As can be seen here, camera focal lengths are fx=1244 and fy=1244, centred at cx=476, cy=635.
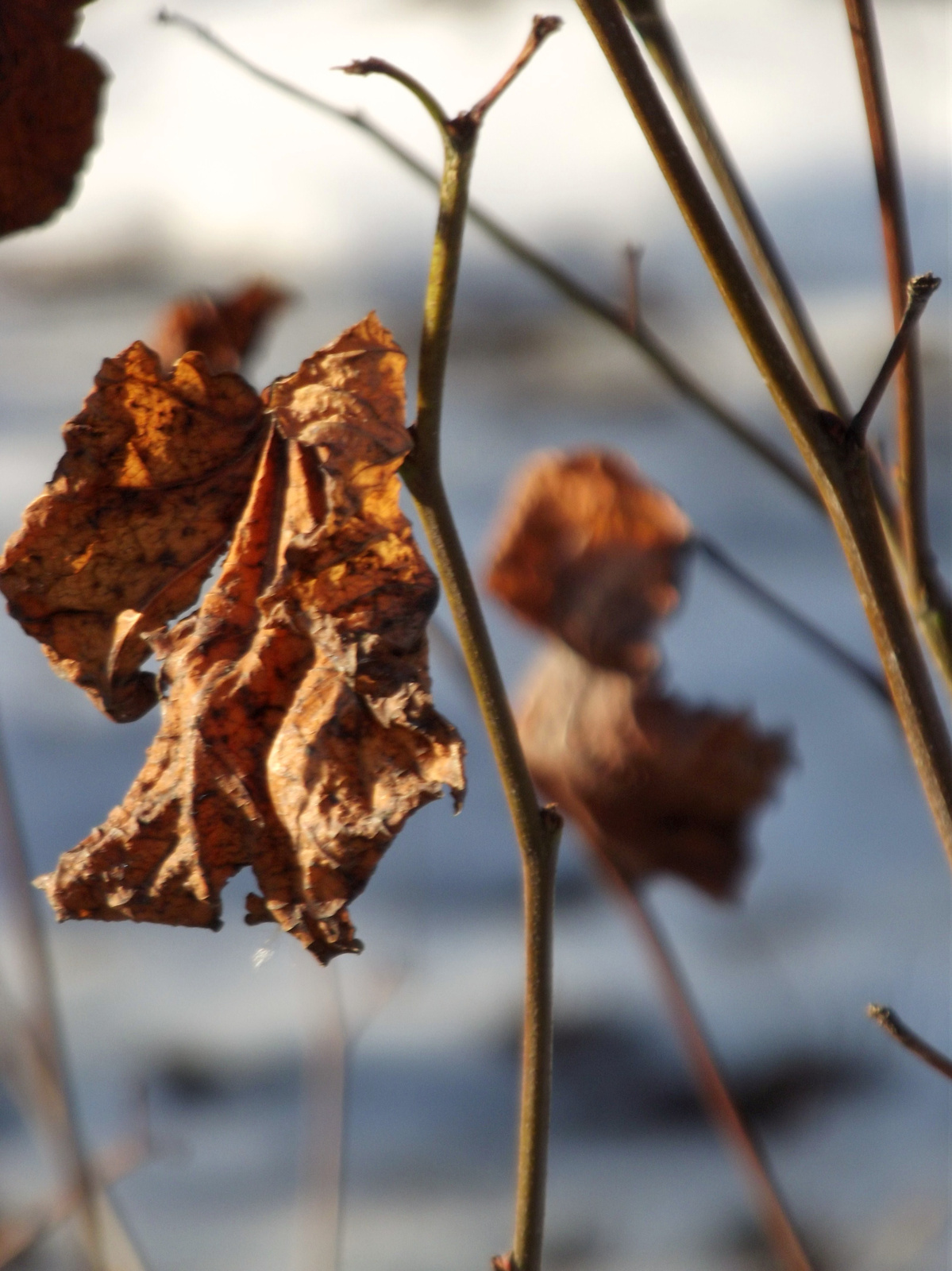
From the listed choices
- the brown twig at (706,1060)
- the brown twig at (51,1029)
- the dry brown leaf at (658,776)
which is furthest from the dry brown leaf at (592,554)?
the brown twig at (51,1029)

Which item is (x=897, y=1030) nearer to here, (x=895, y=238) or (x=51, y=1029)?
(x=895, y=238)

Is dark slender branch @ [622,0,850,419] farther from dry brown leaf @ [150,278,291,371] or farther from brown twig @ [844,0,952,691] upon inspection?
dry brown leaf @ [150,278,291,371]

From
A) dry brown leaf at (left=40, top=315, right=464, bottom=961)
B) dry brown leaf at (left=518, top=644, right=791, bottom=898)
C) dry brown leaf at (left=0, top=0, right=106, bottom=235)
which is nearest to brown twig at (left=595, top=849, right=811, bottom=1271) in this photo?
dry brown leaf at (left=518, top=644, right=791, bottom=898)

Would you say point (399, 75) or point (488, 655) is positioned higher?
point (399, 75)

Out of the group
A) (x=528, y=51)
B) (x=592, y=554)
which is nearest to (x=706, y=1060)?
(x=592, y=554)

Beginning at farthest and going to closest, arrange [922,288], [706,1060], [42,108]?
[706,1060], [42,108], [922,288]

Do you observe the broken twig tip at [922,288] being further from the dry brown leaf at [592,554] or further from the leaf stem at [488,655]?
the dry brown leaf at [592,554]
